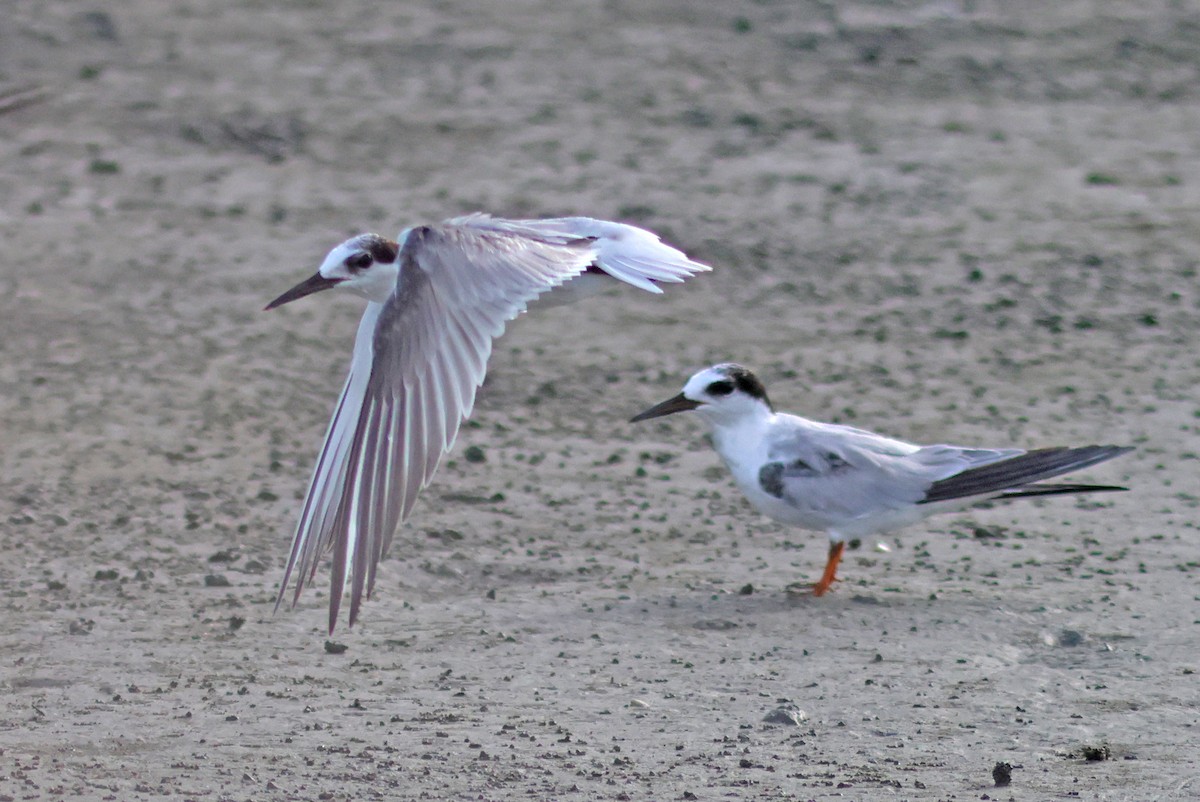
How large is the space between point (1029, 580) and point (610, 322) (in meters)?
3.21

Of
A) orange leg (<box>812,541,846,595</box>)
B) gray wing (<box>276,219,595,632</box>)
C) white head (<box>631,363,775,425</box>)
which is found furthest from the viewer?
white head (<box>631,363,775,425</box>)

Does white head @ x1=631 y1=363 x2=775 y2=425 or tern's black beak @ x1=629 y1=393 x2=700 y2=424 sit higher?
white head @ x1=631 y1=363 x2=775 y2=425

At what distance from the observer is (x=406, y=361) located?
527 centimetres

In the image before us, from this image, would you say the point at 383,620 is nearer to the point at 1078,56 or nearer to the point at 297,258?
the point at 297,258

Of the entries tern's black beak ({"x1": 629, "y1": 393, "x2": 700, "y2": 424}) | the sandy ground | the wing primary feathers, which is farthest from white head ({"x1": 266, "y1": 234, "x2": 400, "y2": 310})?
the wing primary feathers

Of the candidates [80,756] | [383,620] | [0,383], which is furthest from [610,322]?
[80,756]

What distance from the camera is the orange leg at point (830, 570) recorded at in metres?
6.16

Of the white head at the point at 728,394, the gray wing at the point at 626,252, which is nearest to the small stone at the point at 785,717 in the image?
the gray wing at the point at 626,252

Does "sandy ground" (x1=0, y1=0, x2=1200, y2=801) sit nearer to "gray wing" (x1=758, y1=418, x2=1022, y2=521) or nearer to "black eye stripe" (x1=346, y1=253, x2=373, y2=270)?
"gray wing" (x1=758, y1=418, x2=1022, y2=521)

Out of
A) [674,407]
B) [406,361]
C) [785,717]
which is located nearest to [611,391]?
[674,407]

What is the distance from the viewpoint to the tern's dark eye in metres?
6.19

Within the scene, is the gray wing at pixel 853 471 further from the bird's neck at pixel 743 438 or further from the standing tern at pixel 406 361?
the standing tern at pixel 406 361

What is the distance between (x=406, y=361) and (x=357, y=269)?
1.02 m

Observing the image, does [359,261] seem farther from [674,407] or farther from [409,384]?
[674,407]
